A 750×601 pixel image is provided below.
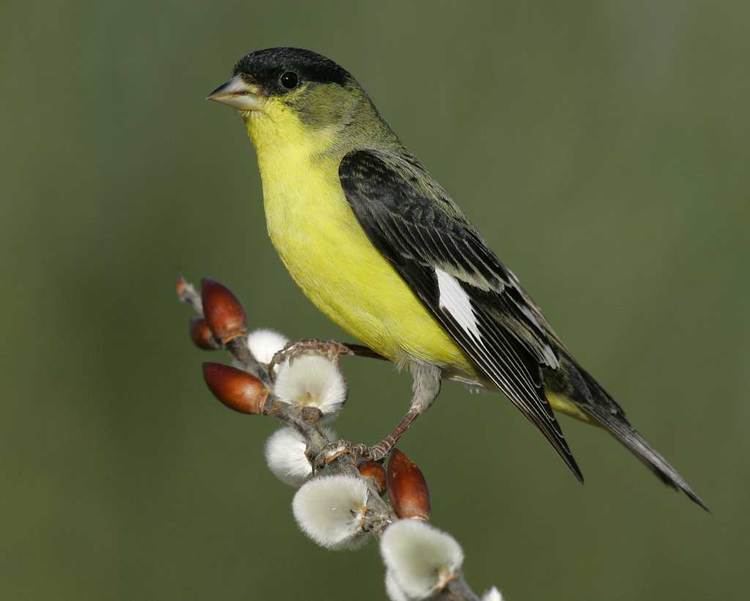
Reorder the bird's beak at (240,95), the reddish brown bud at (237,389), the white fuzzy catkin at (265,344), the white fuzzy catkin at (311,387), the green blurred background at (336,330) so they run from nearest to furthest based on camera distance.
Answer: the reddish brown bud at (237,389) → the white fuzzy catkin at (311,387) → the white fuzzy catkin at (265,344) → the bird's beak at (240,95) → the green blurred background at (336,330)

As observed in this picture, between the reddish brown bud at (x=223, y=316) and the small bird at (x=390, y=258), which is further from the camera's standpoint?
the small bird at (x=390, y=258)

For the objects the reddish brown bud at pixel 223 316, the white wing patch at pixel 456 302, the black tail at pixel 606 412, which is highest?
the reddish brown bud at pixel 223 316

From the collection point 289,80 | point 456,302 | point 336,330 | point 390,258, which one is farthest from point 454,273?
point 336,330

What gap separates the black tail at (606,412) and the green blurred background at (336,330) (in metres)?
0.80

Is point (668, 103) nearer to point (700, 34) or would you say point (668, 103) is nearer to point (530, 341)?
point (700, 34)

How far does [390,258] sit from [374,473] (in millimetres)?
1204

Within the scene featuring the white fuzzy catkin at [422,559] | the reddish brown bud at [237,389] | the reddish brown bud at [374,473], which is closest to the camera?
the white fuzzy catkin at [422,559]

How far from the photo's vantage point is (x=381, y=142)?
4.11 meters

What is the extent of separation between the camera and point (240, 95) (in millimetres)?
3811

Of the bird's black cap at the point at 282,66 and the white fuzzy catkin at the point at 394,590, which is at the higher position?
the bird's black cap at the point at 282,66

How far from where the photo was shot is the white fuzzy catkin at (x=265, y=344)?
3025mm

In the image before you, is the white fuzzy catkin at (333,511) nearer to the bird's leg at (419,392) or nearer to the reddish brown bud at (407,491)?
the reddish brown bud at (407,491)

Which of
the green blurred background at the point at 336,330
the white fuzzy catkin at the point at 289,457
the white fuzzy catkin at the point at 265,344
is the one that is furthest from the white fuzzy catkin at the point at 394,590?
the green blurred background at the point at 336,330

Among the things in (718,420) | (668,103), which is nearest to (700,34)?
(668,103)
